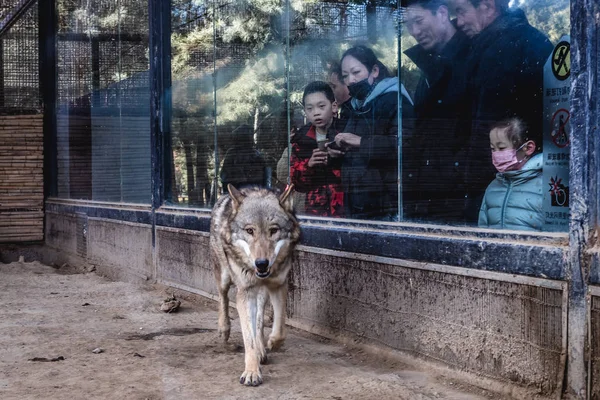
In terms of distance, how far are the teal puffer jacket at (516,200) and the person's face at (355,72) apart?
161 centimetres

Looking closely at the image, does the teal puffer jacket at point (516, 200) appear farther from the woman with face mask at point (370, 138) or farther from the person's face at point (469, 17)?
the woman with face mask at point (370, 138)

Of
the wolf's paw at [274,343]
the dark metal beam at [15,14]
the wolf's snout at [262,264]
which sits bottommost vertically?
the wolf's paw at [274,343]

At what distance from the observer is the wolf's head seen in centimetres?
579

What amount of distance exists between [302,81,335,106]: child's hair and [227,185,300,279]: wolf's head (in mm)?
1217

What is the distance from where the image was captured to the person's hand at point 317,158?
7.16 metres

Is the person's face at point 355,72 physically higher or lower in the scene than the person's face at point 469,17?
lower

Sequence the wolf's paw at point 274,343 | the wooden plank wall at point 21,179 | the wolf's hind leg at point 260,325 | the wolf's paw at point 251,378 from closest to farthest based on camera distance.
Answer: the wolf's paw at point 251,378, the wolf's hind leg at point 260,325, the wolf's paw at point 274,343, the wooden plank wall at point 21,179

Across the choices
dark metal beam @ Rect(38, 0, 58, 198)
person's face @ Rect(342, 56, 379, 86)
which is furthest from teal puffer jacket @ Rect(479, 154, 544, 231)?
dark metal beam @ Rect(38, 0, 58, 198)

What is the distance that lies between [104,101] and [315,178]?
6.06 meters

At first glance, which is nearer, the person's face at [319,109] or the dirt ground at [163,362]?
the dirt ground at [163,362]

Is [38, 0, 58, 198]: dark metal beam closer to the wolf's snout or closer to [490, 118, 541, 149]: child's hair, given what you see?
the wolf's snout

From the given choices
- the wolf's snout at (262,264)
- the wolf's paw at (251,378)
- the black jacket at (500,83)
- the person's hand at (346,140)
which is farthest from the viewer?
the person's hand at (346,140)

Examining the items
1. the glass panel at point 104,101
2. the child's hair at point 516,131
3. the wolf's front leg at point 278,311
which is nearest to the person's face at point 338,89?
the wolf's front leg at point 278,311

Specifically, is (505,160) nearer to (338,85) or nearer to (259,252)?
(259,252)
